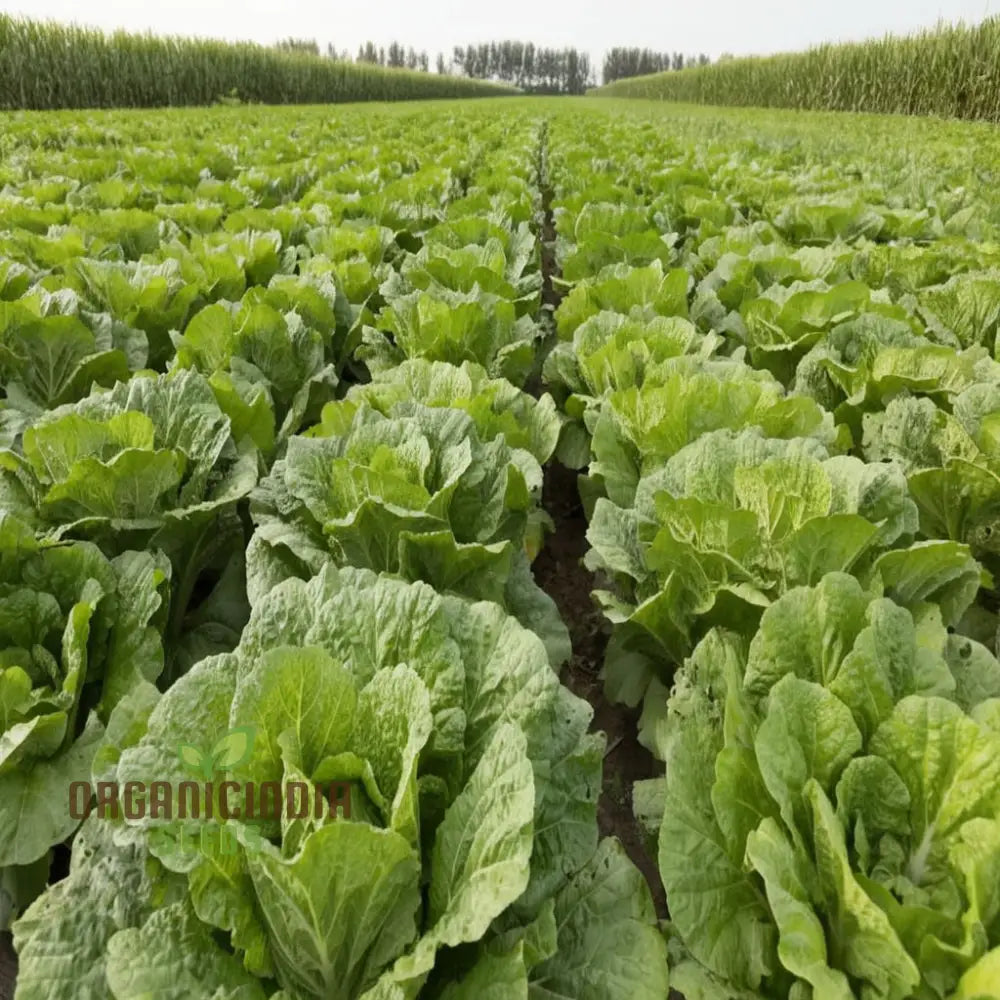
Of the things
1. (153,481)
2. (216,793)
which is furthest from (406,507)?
(216,793)

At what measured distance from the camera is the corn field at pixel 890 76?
75.3ft

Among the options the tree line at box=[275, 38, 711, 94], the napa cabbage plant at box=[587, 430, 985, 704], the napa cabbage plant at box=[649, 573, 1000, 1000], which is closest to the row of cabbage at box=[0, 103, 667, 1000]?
the napa cabbage plant at box=[649, 573, 1000, 1000]

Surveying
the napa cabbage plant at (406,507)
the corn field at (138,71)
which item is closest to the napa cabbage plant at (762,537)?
the napa cabbage plant at (406,507)

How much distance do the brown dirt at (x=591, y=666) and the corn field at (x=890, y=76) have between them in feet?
81.8

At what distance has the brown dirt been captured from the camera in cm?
236

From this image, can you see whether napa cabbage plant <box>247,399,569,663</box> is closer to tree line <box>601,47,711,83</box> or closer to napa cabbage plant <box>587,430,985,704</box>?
napa cabbage plant <box>587,430,985,704</box>

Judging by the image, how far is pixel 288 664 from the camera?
1.22 metres

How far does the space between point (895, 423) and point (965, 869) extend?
157 cm

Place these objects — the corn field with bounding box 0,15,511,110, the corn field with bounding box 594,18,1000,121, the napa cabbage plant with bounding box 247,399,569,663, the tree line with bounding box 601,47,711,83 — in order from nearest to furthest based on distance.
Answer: the napa cabbage plant with bounding box 247,399,569,663
the corn field with bounding box 594,18,1000,121
the corn field with bounding box 0,15,511,110
the tree line with bounding box 601,47,711,83

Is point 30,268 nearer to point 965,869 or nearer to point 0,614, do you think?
point 0,614

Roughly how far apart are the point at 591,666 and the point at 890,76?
107 feet

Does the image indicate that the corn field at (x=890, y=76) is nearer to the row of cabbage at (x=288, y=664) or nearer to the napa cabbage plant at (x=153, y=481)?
the row of cabbage at (x=288, y=664)

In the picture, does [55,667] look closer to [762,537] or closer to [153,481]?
[153,481]

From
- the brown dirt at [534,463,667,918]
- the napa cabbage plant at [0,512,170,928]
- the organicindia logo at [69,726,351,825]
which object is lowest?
the brown dirt at [534,463,667,918]
